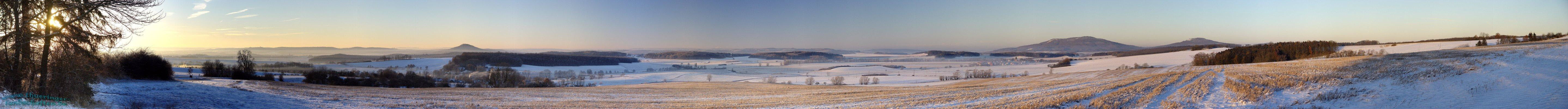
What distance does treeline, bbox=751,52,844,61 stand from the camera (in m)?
50.7

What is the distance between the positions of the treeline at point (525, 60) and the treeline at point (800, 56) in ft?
37.3

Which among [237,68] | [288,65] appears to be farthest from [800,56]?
[237,68]

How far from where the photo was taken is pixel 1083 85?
13000mm

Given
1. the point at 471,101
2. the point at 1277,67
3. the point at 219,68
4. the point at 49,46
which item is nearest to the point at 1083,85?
the point at 1277,67

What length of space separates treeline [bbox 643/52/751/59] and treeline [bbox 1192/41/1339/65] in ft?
104

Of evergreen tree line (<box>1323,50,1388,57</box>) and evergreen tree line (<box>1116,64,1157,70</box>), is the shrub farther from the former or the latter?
evergreen tree line (<box>1323,50,1388,57</box>)

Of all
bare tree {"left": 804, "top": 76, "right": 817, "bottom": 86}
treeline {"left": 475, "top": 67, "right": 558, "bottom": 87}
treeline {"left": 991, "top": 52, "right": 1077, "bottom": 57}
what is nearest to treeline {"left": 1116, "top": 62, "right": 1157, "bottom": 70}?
bare tree {"left": 804, "top": 76, "right": 817, "bottom": 86}

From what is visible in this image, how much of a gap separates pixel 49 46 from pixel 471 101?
19.2 feet

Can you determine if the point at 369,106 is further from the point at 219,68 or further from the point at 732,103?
the point at 219,68

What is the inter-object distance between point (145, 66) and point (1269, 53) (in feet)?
128

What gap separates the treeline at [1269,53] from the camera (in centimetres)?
2262

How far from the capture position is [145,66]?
18.9 m

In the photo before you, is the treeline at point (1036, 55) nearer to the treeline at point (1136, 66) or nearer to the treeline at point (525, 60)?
the treeline at point (1136, 66)

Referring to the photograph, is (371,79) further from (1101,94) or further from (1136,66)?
(1136,66)
